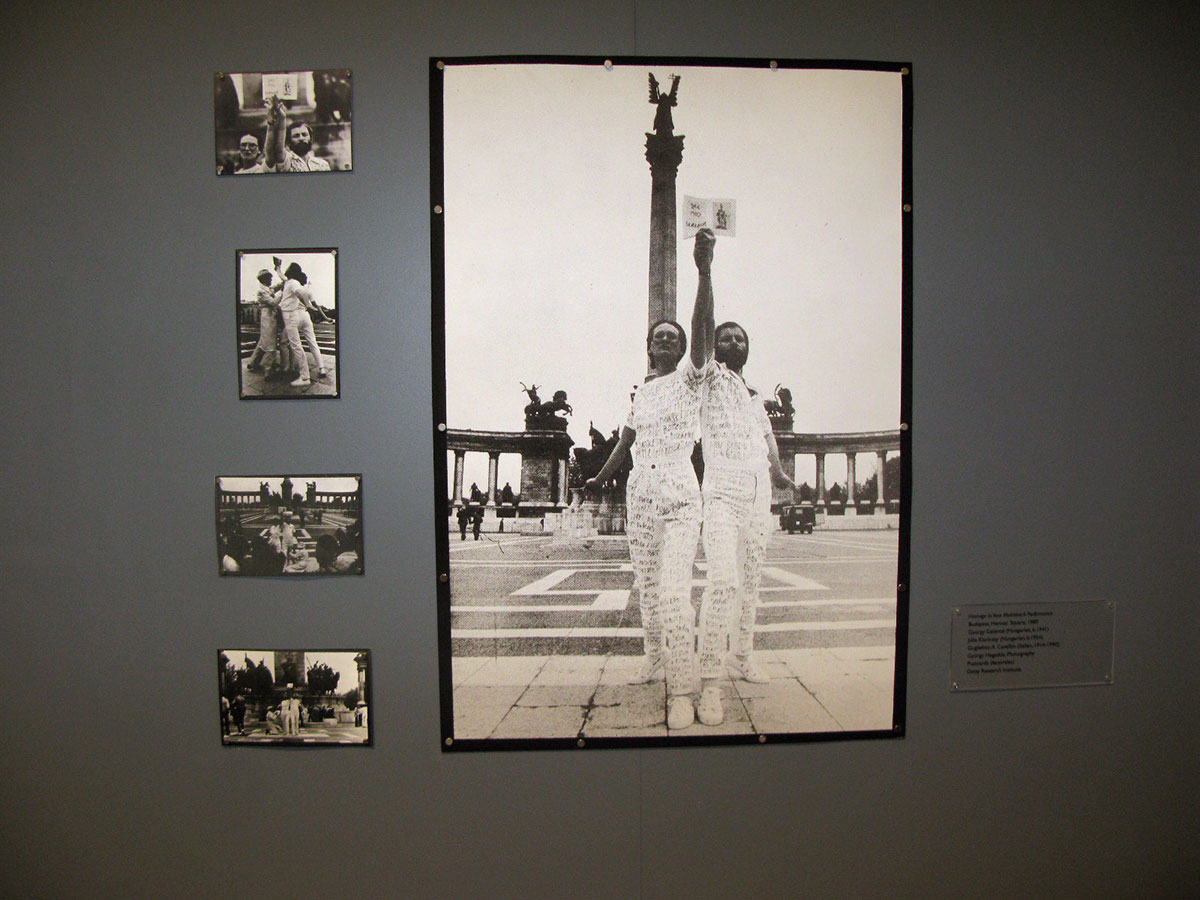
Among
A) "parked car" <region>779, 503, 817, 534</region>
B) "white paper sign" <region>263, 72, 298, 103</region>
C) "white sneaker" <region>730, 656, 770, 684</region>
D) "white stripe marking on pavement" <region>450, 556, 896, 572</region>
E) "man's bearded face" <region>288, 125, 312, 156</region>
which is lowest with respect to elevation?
"white sneaker" <region>730, 656, 770, 684</region>

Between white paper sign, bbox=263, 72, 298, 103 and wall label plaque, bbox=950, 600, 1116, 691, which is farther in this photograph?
wall label plaque, bbox=950, 600, 1116, 691

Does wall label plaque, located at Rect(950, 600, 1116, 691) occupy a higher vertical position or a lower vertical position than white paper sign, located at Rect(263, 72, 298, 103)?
lower

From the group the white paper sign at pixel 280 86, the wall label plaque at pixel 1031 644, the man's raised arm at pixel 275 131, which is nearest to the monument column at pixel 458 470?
the man's raised arm at pixel 275 131

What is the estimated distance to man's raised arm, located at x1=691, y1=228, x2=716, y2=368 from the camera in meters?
1.57

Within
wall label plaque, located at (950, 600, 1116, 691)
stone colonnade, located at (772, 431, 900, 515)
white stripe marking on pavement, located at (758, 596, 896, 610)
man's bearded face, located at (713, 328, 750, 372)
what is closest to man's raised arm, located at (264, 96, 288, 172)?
man's bearded face, located at (713, 328, 750, 372)

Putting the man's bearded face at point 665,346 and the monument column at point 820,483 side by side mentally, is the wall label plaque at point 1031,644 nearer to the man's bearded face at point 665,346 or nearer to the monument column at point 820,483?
the monument column at point 820,483

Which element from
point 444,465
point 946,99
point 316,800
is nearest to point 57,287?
point 444,465

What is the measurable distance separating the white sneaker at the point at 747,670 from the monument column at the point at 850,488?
0.55 meters

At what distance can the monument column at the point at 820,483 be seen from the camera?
1608 millimetres

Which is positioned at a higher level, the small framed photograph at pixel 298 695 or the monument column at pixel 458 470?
the monument column at pixel 458 470

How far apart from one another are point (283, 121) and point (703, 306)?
4.40ft

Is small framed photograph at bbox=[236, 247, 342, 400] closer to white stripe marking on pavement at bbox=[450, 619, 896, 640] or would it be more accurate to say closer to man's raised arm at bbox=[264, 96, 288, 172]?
man's raised arm at bbox=[264, 96, 288, 172]

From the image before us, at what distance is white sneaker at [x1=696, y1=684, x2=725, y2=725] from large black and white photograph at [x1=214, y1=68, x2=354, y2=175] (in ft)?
6.20

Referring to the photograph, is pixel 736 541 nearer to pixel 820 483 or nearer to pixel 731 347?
pixel 820 483
